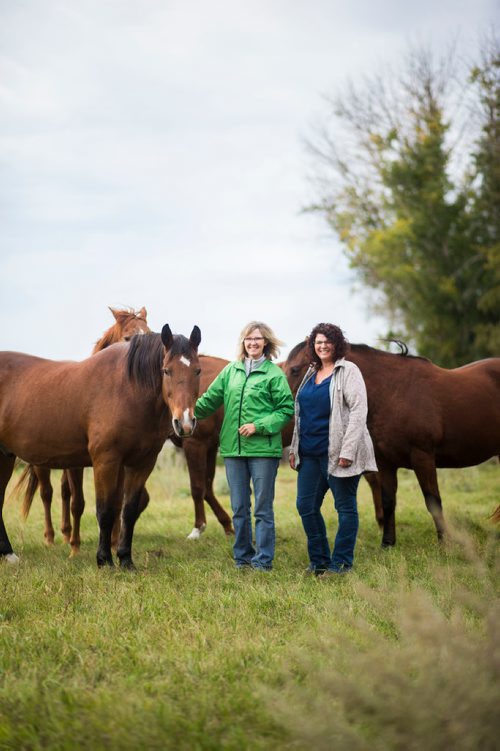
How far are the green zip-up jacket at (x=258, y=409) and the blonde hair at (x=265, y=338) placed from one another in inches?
4.3

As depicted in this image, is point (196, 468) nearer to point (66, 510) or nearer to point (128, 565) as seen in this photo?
point (66, 510)

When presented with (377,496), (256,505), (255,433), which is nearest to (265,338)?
(255,433)

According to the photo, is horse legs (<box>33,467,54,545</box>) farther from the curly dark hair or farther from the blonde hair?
the curly dark hair

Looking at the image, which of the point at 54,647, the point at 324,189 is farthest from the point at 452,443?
the point at 324,189

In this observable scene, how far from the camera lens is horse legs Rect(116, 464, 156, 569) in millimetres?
5891

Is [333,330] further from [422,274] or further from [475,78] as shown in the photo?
[475,78]

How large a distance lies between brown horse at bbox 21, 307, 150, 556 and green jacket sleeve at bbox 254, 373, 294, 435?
84.4 inches

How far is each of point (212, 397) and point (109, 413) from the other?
0.90 meters

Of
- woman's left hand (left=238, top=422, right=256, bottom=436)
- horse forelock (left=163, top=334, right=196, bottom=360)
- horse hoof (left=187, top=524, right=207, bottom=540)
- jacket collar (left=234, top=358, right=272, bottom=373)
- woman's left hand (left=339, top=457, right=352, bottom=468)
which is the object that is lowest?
horse hoof (left=187, top=524, right=207, bottom=540)

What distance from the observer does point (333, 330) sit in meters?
5.63

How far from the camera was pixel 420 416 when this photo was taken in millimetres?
6691

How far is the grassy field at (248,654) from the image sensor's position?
2348 mm

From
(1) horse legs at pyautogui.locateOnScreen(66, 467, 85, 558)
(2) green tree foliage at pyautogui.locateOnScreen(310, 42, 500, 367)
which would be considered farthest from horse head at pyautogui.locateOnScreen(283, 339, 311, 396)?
(2) green tree foliage at pyautogui.locateOnScreen(310, 42, 500, 367)

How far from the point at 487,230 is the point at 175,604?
1899 cm
